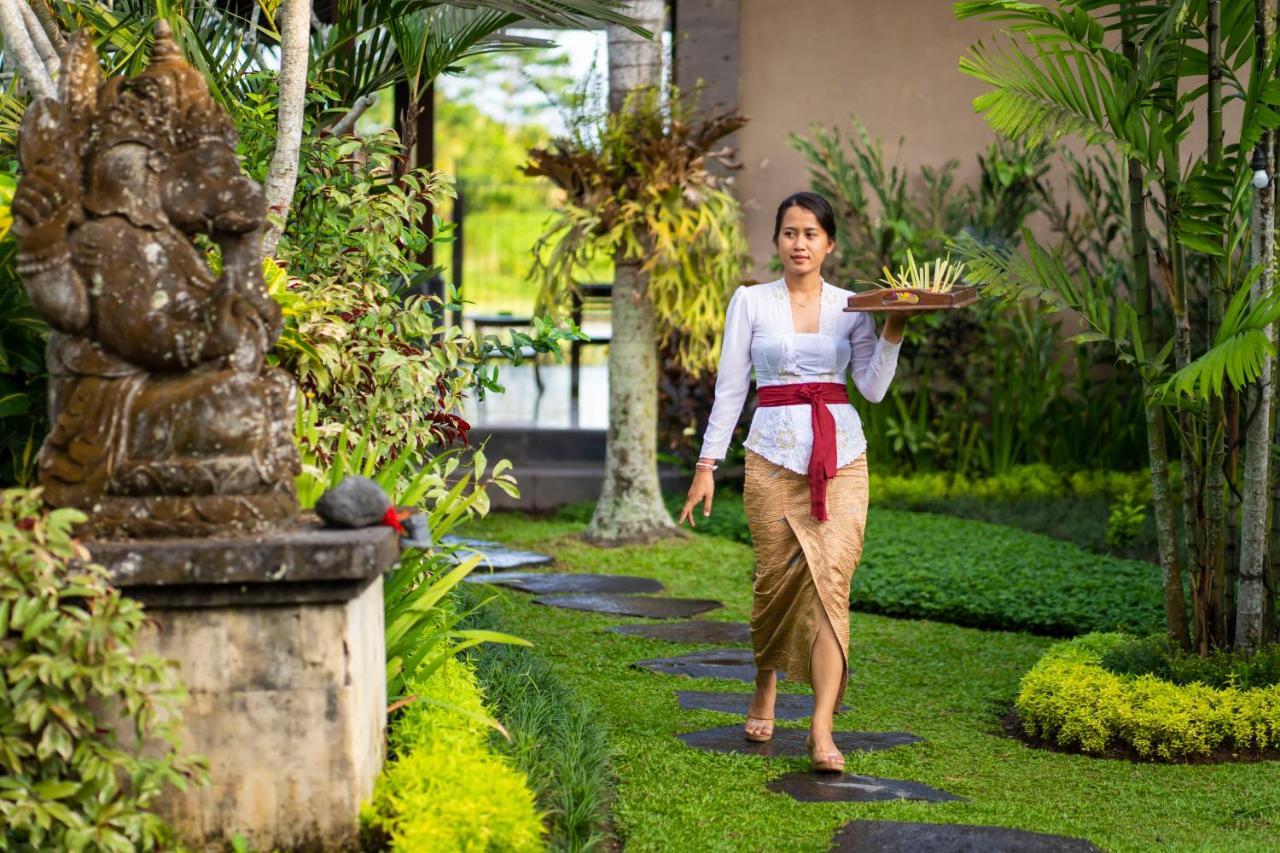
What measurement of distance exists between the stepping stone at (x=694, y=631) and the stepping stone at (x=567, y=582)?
2.70 ft

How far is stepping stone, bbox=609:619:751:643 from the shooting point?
21.7 feet

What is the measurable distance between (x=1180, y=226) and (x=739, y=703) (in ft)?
7.29

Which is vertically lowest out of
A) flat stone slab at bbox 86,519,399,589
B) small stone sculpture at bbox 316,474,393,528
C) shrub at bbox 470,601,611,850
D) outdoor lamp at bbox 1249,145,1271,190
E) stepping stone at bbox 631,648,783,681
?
stepping stone at bbox 631,648,783,681

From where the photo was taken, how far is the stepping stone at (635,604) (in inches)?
282

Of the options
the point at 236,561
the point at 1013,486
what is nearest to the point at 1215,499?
the point at 236,561

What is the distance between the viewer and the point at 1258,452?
5043mm

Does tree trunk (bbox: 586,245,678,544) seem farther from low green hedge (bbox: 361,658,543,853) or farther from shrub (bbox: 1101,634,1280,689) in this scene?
low green hedge (bbox: 361,658,543,853)

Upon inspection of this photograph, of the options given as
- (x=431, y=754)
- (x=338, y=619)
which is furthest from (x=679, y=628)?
(x=338, y=619)

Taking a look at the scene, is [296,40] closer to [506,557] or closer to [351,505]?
[351,505]

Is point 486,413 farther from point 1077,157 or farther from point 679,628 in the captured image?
point 679,628

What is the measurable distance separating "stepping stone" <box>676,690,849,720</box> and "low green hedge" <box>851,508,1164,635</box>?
1.67 m

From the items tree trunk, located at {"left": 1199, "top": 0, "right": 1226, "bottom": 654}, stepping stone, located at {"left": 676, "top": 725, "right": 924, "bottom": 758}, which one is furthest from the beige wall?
stepping stone, located at {"left": 676, "top": 725, "right": 924, "bottom": 758}

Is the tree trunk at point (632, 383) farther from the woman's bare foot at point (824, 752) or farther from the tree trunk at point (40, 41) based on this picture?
the tree trunk at point (40, 41)

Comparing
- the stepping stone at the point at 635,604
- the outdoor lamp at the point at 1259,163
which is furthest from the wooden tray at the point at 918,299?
the stepping stone at the point at 635,604
